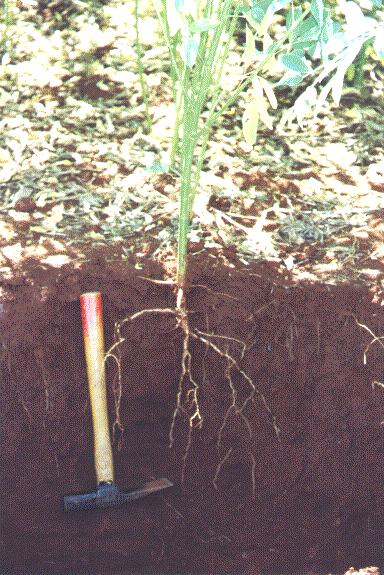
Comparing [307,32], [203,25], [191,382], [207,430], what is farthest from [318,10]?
[207,430]

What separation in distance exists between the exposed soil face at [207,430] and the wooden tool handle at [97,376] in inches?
2.2

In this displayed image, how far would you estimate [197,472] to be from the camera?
2.06m

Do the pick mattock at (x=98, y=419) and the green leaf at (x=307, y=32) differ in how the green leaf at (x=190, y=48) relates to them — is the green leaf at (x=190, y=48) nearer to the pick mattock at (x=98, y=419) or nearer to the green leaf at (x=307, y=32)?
the green leaf at (x=307, y=32)

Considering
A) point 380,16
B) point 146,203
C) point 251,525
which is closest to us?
point 251,525

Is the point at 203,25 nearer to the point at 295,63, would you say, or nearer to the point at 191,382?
the point at 295,63

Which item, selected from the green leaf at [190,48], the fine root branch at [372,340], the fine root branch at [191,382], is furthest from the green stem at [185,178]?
the fine root branch at [372,340]

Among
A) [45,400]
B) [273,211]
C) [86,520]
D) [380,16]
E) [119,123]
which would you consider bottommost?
[86,520]

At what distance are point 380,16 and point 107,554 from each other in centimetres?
168

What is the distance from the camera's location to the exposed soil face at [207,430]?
1978mm

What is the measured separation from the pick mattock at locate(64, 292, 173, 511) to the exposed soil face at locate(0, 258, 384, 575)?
58 mm

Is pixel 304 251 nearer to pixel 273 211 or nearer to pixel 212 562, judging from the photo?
pixel 273 211

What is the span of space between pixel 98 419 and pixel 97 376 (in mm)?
102

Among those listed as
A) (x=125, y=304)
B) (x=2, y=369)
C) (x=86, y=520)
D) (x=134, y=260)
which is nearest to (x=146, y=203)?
(x=134, y=260)

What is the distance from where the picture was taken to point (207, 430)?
6.69 feet
